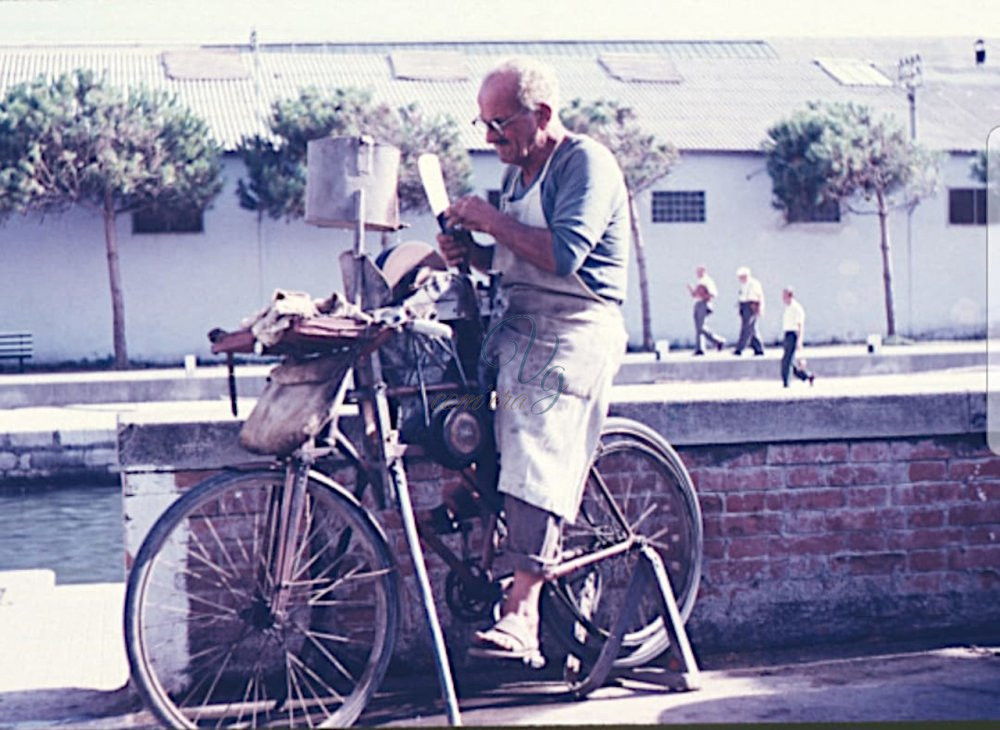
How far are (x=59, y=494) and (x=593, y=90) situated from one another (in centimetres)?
648

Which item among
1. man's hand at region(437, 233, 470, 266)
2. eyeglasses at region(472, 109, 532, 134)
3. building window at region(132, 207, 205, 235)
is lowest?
man's hand at region(437, 233, 470, 266)

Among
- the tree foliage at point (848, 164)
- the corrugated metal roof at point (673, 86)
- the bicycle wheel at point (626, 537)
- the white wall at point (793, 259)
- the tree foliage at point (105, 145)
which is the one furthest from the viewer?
the tree foliage at point (848, 164)

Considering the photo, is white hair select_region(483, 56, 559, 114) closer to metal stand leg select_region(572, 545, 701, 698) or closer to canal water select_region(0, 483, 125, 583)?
metal stand leg select_region(572, 545, 701, 698)

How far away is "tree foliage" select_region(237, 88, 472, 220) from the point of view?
19891mm

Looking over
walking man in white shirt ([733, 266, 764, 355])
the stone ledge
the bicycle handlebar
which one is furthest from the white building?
the stone ledge

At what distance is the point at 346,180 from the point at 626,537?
1.26 metres

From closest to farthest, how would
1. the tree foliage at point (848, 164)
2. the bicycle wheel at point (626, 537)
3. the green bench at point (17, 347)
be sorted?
the bicycle wheel at point (626, 537)
the green bench at point (17, 347)
the tree foliage at point (848, 164)

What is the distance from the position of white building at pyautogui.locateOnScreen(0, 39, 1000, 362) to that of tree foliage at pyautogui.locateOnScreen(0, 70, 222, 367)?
39 centimetres

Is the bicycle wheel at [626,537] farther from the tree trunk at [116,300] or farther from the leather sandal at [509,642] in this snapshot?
the tree trunk at [116,300]

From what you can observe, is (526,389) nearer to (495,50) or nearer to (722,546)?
(722,546)

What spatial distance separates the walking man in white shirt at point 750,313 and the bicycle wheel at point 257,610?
18.3 meters

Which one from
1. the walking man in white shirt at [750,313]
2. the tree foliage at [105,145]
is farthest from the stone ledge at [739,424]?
the walking man in white shirt at [750,313]

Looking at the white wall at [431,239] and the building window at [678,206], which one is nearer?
the white wall at [431,239]

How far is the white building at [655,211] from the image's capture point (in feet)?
22.6
